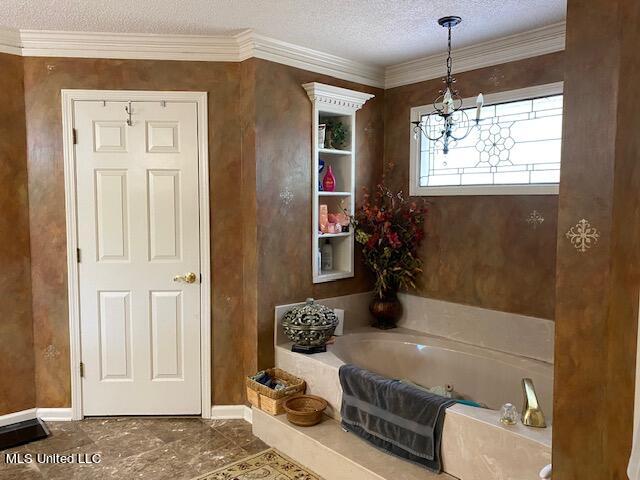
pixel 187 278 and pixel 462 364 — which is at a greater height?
pixel 187 278

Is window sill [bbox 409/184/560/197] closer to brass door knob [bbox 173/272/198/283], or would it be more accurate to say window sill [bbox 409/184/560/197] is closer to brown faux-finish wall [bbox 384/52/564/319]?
brown faux-finish wall [bbox 384/52/564/319]

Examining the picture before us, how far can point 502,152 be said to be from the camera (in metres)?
3.27

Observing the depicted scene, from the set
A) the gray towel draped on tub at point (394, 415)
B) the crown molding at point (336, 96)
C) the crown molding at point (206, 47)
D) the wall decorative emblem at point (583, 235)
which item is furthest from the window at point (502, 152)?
the wall decorative emblem at point (583, 235)

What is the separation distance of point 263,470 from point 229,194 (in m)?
1.69

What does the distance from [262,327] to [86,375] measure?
121 centimetres

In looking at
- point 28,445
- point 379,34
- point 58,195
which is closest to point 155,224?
point 58,195

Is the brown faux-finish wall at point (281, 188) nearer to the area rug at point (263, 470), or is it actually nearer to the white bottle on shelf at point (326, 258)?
the white bottle on shelf at point (326, 258)

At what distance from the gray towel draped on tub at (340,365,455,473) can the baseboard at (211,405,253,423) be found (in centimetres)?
88

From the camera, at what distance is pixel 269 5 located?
2.62m

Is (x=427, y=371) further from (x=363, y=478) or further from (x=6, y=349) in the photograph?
(x=6, y=349)

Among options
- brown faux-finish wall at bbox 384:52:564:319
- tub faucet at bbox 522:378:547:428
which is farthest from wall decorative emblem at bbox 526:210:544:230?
tub faucet at bbox 522:378:547:428

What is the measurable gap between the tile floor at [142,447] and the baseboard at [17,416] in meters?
0.15

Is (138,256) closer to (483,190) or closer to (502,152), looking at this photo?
(483,190)

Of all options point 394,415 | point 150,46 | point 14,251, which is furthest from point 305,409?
point 150,46
